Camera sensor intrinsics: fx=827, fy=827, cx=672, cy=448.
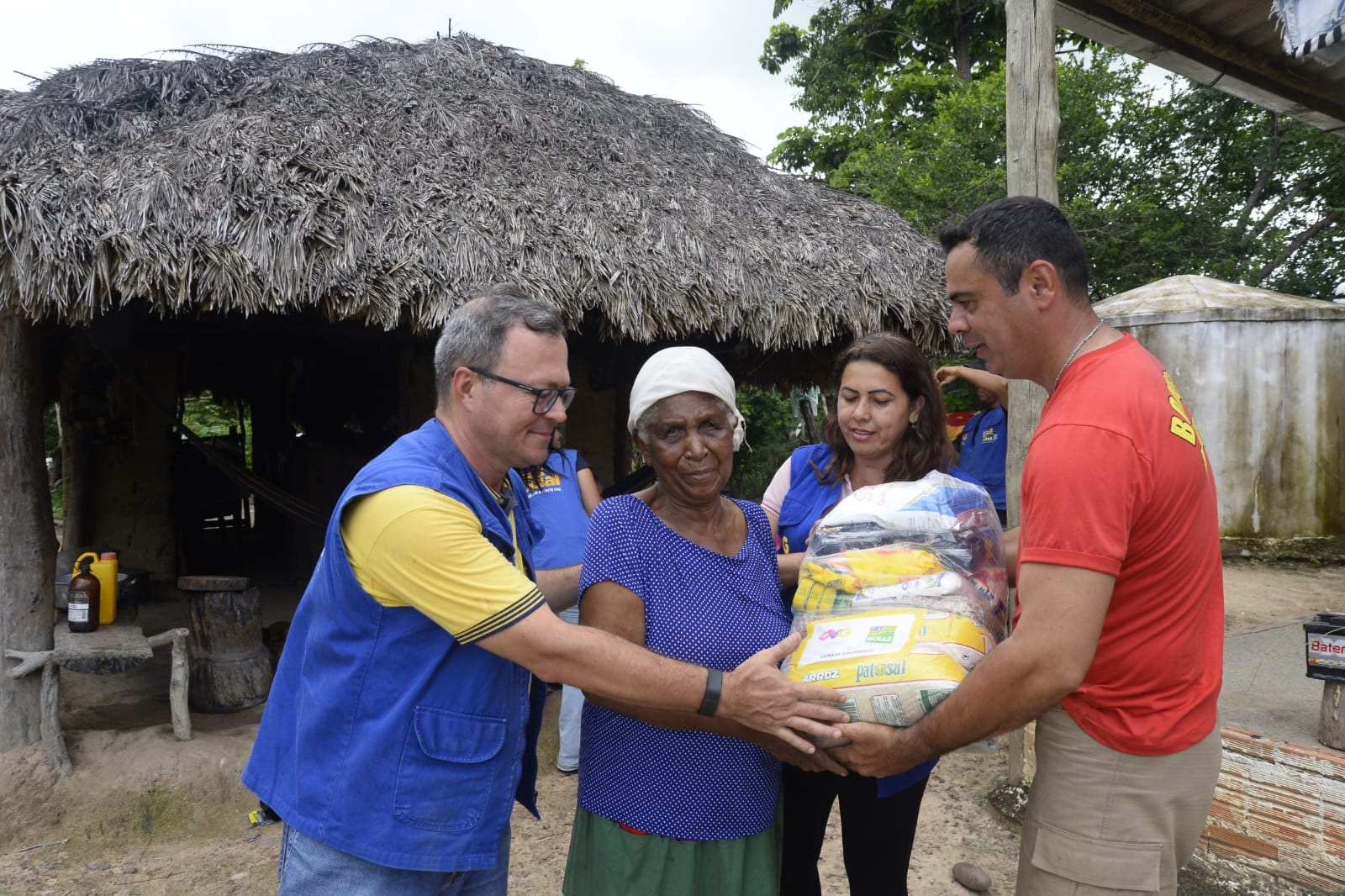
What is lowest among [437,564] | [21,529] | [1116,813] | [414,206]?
[1116,813]

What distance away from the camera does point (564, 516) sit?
142 inches

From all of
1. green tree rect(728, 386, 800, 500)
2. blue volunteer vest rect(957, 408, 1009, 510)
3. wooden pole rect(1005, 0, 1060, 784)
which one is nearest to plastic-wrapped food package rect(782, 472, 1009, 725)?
wooden pole rect(1005, 0, 1060, 784)

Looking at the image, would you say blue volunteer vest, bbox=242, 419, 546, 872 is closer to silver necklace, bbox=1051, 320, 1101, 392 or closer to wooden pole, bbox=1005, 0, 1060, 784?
silver necklace, bbox=1051, 320, 1101, 392

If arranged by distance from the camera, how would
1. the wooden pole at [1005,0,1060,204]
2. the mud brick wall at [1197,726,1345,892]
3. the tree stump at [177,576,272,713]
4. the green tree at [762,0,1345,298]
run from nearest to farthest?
the mud brick wall at [1197,726,1345,892], the wooden pole at [1005,0,1060,204], the tree stump at [177,576,272,713], the green tree at [762,0,1345,298]

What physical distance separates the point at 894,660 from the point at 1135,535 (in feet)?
1.45

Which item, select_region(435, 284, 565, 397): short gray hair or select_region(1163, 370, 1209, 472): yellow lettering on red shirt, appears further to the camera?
select_region(435, 284, 565, 397): short gray hair

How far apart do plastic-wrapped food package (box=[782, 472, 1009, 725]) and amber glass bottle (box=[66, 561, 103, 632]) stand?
3821mm

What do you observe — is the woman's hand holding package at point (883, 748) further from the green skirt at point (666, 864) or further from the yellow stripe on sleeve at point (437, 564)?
the yellow stripe on sleeve at point (437, 564)

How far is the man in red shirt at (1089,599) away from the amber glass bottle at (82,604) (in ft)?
13.0

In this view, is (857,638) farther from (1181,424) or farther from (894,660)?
(1181,424)

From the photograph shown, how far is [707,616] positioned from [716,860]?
482mm

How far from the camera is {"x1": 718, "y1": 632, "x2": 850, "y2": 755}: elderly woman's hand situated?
4.83 ft

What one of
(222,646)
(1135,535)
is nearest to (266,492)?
(222,646)

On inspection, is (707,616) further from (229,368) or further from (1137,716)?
(229,368)
